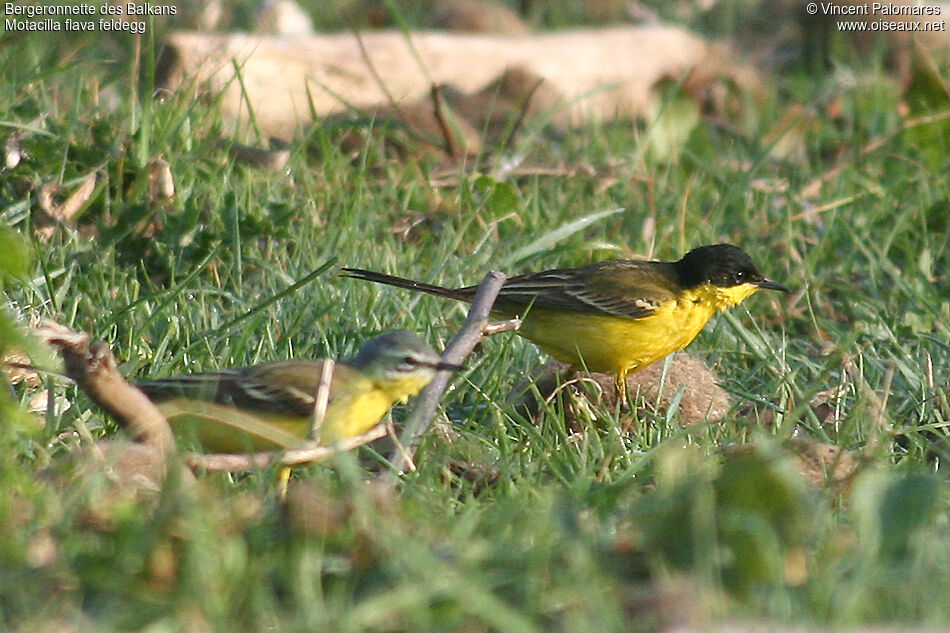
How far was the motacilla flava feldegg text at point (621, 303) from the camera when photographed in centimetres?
547

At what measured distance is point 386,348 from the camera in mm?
4074

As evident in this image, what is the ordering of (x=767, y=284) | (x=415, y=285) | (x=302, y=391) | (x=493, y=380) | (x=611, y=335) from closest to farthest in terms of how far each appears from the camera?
(x=302, y=391) → (x=493, y=380) → (x=415, y=285) → (x=611, y=335) → (x=767, y=284)

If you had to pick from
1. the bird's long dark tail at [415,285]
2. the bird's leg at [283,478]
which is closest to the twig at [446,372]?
the bird's leg at [283,478]

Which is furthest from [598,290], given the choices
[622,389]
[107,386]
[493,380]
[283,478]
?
[107,386]

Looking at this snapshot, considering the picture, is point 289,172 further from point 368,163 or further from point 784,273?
point 784,273

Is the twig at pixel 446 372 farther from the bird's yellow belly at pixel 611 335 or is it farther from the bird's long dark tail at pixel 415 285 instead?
the bird's yellow belly at pixel 611 335

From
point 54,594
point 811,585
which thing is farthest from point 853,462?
point 54,594

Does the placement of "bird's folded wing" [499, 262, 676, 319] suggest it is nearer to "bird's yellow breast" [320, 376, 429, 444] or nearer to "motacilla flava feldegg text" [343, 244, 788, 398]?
"motacilla flava feldegg text" [343, 244, 788, 398]

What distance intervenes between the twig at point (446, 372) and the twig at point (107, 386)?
2.06 ft

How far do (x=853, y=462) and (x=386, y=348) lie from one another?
4.47ft

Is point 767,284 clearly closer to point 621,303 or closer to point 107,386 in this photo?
point 621,303

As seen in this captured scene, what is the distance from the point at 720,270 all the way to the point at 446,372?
195cm

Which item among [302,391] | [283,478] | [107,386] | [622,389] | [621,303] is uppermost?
[107,386]

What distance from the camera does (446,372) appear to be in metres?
4.10
